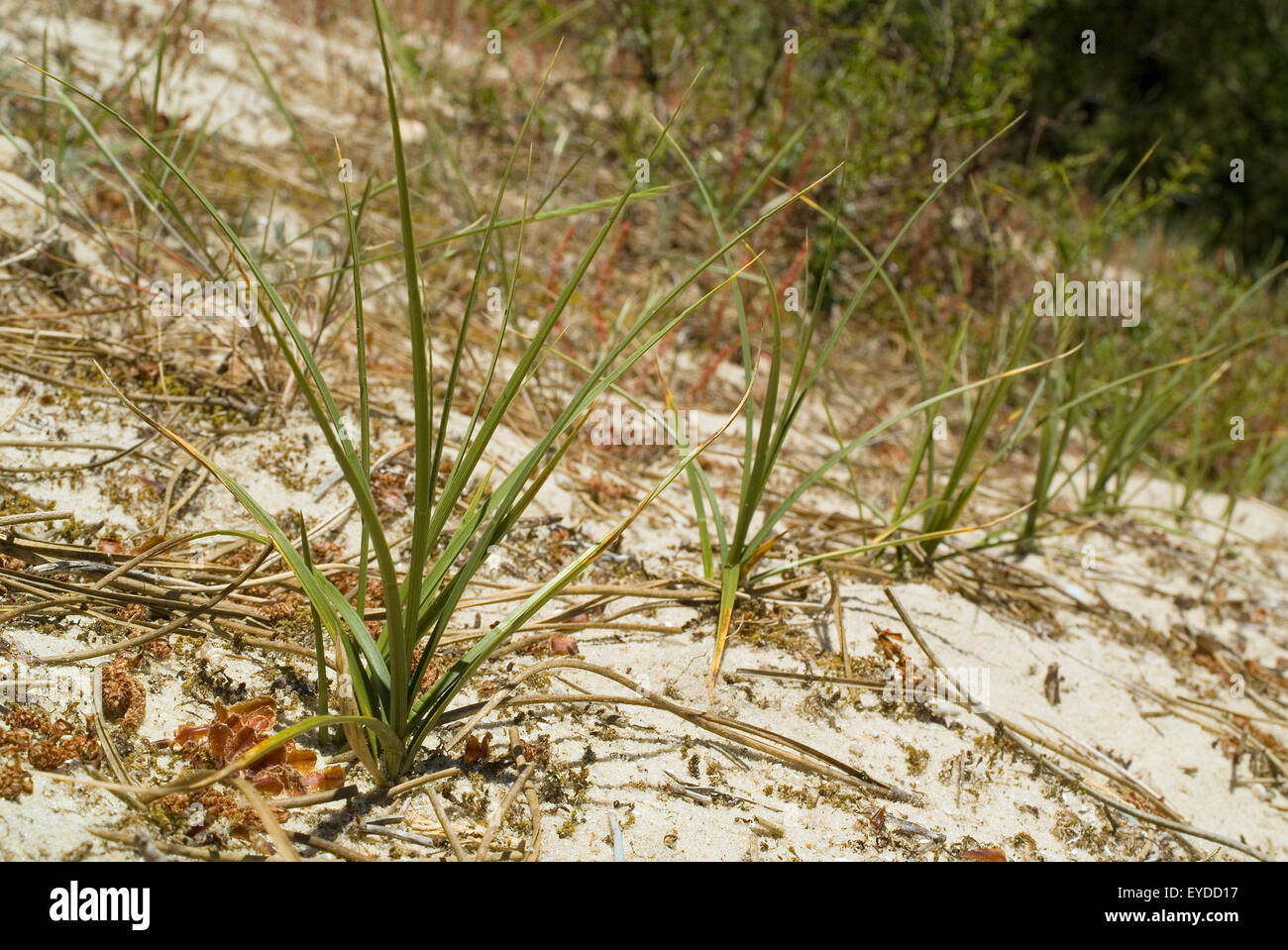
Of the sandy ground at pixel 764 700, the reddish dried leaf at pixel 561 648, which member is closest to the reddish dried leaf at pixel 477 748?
the sandy ground at pixel 764 700

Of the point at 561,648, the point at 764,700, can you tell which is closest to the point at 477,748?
the point at 561,648

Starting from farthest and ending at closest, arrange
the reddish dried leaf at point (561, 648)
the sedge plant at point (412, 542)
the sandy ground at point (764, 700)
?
1. the reddish dried leaf at point (561, 648)
2. the sandy ground at point (764, 700)
3. the sedge plant at point (412, 542)

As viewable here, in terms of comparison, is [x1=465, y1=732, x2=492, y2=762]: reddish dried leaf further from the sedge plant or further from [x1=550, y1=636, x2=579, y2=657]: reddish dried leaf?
[x1=550, y1=636, x2=579, y2=657]: reddish dried leaf

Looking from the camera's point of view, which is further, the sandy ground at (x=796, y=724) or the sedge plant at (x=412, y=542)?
the sandy ground at (x=796, y=724)

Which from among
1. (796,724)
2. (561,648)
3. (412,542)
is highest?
(412,542)

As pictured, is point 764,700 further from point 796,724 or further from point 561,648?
point 561,648

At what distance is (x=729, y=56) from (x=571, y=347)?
90.4 inches

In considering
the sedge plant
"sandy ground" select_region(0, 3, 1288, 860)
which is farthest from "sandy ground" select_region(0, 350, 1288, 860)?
the sedge plant

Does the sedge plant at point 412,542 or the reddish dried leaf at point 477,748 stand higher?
the sedge plant at point 412,542

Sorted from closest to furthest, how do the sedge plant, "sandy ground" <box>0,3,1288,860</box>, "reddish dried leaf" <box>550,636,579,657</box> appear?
the sedge plant
"sandy ground" <box>0,3,1288,860</box>
"reddish dried leaf" <box>550,636,579,657</box>

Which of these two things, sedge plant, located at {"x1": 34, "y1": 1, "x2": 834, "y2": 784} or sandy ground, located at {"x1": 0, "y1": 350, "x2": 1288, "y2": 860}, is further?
sandy ground, located at {"x1": 0, "y1": 350, "x2": 1288, "y2": 860}

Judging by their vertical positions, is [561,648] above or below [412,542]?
below

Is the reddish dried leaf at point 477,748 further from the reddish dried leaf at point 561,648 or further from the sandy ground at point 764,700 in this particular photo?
the reddish dried leaf at point 561,648
